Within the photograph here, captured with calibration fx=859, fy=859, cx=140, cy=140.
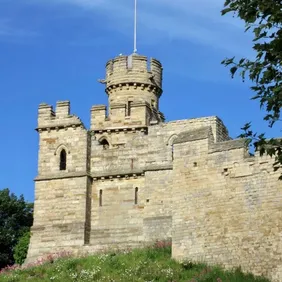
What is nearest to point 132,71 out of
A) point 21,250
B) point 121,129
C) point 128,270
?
point 121,129

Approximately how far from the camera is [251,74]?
14789mm

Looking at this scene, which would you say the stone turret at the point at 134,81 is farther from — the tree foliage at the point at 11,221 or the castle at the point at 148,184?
the tree foliage at the point at 11,221

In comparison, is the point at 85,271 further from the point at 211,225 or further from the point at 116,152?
the point at 116,152

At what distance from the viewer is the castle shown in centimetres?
2680

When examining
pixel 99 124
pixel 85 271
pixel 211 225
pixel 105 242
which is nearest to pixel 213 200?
pixel 211 225

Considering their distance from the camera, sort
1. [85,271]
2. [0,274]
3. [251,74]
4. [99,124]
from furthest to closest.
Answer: [99,124], [0,274], [85,271], [251,74]

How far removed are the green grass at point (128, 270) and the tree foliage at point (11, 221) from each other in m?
12.4

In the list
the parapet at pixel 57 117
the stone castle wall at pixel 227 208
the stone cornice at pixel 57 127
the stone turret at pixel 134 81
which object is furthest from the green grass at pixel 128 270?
the stone turret at pixel 134 81

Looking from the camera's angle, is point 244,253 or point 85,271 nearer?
point 244,253

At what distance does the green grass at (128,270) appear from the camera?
85.8ft

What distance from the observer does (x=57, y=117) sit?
3759 centimetres

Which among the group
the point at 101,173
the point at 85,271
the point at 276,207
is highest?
the point at 101,173

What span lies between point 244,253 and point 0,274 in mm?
10761

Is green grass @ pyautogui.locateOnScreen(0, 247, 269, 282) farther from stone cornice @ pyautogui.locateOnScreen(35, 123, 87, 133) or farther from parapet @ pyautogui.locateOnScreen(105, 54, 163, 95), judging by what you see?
parapet @ pyautogui.locateOnScreen(105, 54, 163, 95)
